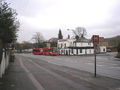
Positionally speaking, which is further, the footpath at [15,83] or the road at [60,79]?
the road at [60,79]

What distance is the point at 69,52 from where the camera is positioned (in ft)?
208

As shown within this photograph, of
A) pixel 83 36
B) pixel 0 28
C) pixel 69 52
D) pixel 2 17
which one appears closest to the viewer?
pixel 0 28

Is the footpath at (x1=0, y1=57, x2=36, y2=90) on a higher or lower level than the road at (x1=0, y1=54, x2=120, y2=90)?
higher

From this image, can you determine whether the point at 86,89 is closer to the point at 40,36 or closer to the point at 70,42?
the point at 70,42

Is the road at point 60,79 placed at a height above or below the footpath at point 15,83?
below

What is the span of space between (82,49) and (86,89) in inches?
2349

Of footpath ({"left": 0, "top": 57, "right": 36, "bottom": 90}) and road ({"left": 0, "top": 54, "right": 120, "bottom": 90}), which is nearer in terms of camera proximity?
footpath ({"left": 0, "top": 57, "right": 36, "bottom": 90})

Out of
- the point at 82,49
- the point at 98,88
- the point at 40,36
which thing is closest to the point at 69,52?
the point at 82,49

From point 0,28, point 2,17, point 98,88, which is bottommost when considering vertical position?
point 98,88

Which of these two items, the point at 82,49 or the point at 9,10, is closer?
the point at 9,10

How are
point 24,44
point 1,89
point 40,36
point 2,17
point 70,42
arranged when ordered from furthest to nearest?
point 24,44, point 40,36, point 70,42, point 2,17, point 1,89

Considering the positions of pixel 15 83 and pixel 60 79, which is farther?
pixel 60 79

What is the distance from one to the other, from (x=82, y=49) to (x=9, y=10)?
2150 inches

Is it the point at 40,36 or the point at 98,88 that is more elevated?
the point at 40,36
